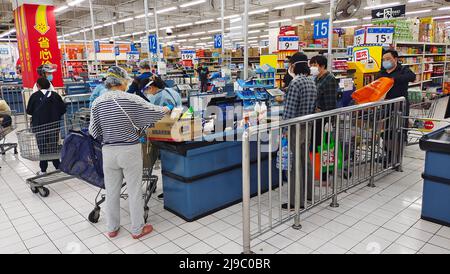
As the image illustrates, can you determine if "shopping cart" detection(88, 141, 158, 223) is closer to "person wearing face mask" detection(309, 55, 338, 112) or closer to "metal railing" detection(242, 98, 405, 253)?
"metal railing" detection(242, 98, 405, 253)

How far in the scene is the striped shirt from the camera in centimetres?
301

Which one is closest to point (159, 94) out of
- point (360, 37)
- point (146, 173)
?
point (146, 173)

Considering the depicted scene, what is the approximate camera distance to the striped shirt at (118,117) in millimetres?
3010

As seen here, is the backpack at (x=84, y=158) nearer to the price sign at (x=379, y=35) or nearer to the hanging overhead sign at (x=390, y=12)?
the price sign at (x=379, y=35)

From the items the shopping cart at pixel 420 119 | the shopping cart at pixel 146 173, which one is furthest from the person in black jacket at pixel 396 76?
the shopping cart at pixel 146 173

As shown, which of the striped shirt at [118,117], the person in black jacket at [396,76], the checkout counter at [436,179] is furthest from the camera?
the person in black jacket at [396,76]

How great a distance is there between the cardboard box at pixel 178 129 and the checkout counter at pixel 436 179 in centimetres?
227

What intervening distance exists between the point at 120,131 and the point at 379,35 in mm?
5893

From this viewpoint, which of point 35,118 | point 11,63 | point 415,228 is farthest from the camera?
point 11,63

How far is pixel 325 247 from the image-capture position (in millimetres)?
3123

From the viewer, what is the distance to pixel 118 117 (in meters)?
3.01
